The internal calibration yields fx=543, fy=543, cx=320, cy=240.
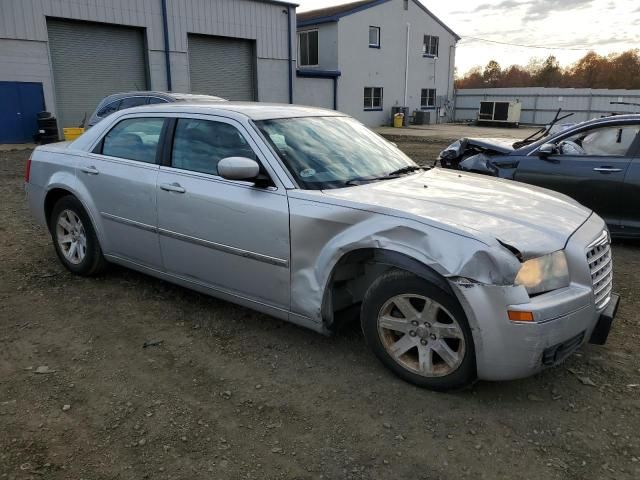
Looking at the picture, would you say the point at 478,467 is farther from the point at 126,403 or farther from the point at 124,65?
the point at 124,65

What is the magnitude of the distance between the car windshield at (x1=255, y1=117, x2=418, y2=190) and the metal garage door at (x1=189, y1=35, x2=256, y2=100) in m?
20.9

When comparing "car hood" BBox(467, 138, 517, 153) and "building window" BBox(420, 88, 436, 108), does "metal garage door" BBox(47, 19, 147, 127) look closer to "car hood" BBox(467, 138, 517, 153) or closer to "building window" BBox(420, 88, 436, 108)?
"car hood" BBox(467, 138, 517, 153)

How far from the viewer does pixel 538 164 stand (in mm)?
6484

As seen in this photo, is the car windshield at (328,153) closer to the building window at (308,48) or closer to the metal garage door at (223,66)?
the metal garage door at (223,66)

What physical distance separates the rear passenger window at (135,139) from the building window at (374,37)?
1209 inches

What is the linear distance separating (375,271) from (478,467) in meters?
1.35

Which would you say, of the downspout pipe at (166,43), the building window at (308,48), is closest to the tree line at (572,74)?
the building window at (308,48)

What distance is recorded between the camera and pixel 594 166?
6.13m

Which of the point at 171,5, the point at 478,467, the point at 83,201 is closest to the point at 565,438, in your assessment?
the point at 478,467

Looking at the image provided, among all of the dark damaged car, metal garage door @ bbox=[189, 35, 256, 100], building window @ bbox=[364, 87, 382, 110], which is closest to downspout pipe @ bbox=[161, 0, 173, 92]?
metal garage door @ bbox=[189, 35, 256, 100]

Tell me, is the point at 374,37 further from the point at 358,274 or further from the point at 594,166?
the point at 358,274

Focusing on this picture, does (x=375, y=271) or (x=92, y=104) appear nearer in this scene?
(x=375, y=271)

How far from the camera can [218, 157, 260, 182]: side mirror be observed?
344cm

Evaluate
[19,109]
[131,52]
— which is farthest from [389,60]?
[19,109]
